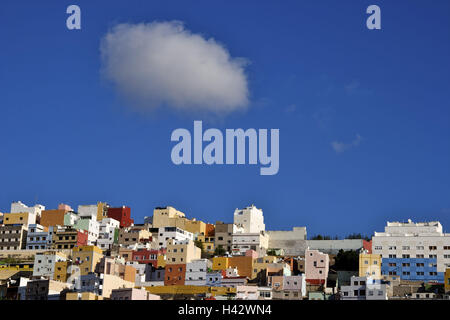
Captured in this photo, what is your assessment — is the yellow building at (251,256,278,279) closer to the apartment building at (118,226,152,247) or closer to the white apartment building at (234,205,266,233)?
the white apartment building at (234,205,266,233)

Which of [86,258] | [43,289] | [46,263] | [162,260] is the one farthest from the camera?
[162,260]

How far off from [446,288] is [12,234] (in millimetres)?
44288

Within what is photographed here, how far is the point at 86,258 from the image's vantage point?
8162 cm

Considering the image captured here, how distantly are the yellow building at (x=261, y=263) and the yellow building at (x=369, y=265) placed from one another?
26.2 feet

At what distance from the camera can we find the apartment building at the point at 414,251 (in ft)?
274

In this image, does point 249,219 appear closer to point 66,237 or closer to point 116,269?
point 66,237

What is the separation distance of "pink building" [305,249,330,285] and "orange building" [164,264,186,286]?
36.5 ft

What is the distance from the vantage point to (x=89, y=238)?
3730 inches

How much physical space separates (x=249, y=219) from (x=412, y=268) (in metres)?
20.5

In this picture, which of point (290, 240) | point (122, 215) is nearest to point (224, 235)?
point (290, 240)

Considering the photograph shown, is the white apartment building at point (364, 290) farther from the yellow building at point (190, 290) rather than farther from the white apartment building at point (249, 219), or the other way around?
the white apartment building at point (249, 219)
